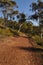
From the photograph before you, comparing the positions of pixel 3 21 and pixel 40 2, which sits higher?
pixel 40 2

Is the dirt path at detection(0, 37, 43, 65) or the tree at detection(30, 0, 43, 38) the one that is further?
the tree at detection(30, 0, 43, 38)

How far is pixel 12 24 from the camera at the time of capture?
71188mm

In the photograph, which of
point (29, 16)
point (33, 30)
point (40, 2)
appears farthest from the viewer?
point (33, 30)

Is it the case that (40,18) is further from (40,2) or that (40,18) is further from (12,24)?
(12,24)

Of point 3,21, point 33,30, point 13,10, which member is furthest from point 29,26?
point 13,10

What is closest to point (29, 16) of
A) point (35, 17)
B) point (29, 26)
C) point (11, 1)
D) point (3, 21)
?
point (35, 17)

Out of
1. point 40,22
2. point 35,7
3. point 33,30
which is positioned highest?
point 35,7

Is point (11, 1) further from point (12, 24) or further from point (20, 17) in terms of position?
point (12, 24)

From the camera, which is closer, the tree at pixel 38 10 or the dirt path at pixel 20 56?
the dirt path at pixel 20 56

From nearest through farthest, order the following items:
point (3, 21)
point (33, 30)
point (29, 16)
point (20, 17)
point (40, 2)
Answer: point (40, 2) < point (29, 16) < point (20, 17) < point (3, 21) < point (33, 30)

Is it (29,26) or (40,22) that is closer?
(40,22)

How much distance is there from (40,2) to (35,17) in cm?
354

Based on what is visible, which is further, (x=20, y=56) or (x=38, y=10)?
(x=38, y=10)

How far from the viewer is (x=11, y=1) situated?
157 ft
